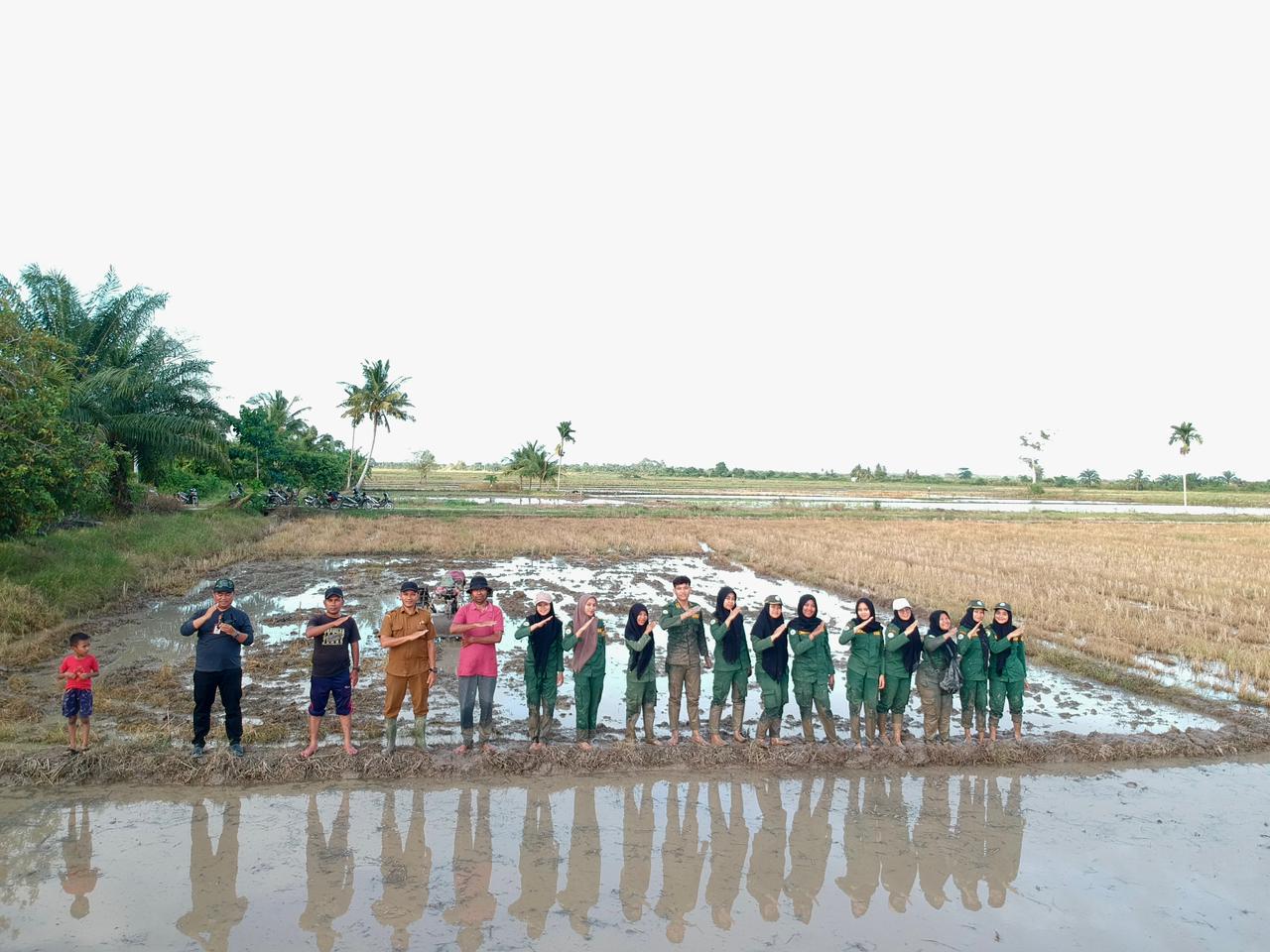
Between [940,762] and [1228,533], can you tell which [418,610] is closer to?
[940,762]

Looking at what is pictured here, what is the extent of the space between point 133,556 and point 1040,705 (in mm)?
19694

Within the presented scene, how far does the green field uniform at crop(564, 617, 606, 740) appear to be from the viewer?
7738 mm

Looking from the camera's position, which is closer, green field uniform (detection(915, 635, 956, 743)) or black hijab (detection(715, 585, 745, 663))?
black hijab (detection(715, 585, 745, 663))

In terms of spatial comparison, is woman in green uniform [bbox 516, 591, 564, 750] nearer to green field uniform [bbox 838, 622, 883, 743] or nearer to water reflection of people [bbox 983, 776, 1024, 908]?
green field uniform [bbox 838, 622, 883, 743]

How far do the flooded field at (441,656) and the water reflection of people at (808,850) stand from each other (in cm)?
212

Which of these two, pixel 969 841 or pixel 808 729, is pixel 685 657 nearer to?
pixel 808 729

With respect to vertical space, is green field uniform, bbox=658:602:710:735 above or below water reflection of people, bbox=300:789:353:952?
above

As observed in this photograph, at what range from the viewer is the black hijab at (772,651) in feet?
25.3

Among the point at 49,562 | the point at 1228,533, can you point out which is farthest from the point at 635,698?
the point at 1228,533

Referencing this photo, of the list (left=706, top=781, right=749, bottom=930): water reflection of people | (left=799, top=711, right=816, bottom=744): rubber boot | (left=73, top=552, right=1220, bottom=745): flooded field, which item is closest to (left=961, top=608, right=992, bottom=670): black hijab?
(left=73, top=552, right=1220, bottom=745): flooded field

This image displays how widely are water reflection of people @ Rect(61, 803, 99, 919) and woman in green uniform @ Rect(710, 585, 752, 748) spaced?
526 cm

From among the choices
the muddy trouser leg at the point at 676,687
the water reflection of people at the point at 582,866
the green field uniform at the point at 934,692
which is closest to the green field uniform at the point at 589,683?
the muddy trouser leg at the point at 676,687

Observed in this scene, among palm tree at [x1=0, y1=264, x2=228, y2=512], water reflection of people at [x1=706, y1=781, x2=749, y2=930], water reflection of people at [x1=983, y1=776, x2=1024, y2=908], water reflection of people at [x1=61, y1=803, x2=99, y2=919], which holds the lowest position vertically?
water reflection of people at [x1=983, y1=776, x2=1024, y2=908]

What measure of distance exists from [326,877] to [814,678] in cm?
485
